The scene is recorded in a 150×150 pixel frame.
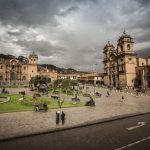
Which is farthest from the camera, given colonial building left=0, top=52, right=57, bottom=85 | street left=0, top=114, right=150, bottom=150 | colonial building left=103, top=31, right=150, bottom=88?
colonial building left=0, top=52, right=57, bottom=85

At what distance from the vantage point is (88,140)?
1535cm

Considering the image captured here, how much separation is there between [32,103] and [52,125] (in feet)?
48.6

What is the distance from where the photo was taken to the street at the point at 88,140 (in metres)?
13.7

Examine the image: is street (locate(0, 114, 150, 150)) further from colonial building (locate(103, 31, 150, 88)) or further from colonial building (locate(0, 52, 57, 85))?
colonial building (locate(0, 52, 57, 85))

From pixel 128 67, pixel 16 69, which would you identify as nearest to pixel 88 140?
pixel 128 67

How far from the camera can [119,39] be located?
9012 cm

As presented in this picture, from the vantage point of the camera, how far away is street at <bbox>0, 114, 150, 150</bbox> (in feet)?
45.1

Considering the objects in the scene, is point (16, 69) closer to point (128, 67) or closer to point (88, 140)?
point (128, 67)

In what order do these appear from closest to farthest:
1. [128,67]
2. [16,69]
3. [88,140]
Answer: [88,140], [128,67], [16,69]

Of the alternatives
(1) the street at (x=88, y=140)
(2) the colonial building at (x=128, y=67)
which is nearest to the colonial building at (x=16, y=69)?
(2) the colonial building at (x=128, y=67)

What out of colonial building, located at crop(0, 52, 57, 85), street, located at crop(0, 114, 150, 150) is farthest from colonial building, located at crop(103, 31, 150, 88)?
street, located at crop(0, 114, 150, 150)

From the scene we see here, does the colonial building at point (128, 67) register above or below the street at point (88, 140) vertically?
above

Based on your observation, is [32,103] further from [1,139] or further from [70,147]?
[70,147]

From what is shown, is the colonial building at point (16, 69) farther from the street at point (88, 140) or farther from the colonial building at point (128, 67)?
the street at point (88, 140)
